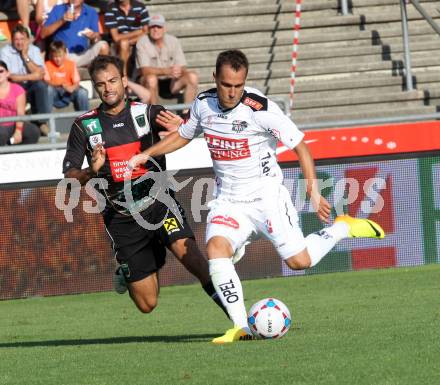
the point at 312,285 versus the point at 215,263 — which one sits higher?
the point at 215,263

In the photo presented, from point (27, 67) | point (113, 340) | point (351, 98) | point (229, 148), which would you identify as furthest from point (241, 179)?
point (351, 98)

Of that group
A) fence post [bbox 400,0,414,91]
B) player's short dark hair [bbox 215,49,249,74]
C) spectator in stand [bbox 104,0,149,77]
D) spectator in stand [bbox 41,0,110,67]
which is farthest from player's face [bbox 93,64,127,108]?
fence post [bbox 400,0,414,91]

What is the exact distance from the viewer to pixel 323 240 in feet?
29.7

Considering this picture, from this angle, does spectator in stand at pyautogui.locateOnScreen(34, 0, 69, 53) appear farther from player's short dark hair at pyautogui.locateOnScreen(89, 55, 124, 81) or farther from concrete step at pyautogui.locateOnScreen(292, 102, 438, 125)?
player's short dark hair at pyautogui.locateOnScreen(89, 55, 124, 81)

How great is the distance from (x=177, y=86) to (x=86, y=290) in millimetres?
4131

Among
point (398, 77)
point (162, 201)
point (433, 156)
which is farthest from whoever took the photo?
point (398, 77)

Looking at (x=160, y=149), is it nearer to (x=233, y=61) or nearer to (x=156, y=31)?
(x=233, y=61)

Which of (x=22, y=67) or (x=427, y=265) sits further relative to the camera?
(x=22, y=67)

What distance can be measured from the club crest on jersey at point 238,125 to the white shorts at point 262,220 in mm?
545

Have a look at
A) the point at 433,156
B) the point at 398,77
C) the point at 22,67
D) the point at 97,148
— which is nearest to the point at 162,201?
the point at 97,148

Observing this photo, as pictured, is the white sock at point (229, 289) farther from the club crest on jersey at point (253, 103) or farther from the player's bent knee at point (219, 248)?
the club crest on jersey at point (253, 103)

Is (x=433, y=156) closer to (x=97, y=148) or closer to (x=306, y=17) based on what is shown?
(x=306, y=17)

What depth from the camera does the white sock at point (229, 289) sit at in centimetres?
825

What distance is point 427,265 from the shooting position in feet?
49.1
